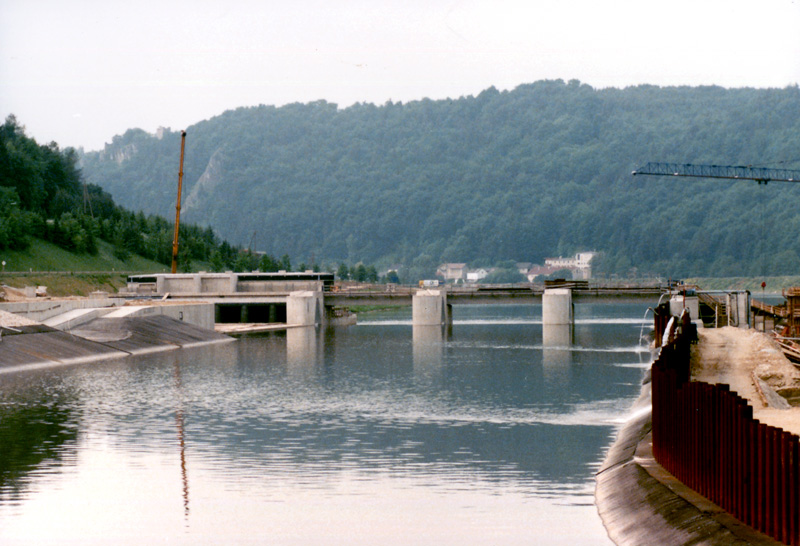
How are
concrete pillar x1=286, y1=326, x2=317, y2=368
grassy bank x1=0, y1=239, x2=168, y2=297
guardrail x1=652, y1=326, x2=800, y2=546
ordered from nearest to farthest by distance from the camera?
guardrail x1=652, y1=326, x2=800, y2=546, concrete pillar x1=286, y1=326, x2=317, y2=368, grassy bank x1=0, y1=239, x2=168, y2=297

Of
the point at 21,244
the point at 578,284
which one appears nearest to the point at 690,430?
the point at 578,284

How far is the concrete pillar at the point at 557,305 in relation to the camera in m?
140

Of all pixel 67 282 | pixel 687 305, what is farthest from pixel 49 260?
pixel 687 305

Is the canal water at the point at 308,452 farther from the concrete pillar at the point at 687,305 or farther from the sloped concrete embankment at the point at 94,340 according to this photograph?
the concrete pillar at the point at 687,305

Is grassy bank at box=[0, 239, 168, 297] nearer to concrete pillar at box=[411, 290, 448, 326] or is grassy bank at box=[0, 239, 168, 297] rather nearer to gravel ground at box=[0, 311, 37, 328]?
concrete pillar at box=[411, 290, 448, 326]

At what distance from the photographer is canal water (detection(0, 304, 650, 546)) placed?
26.8m

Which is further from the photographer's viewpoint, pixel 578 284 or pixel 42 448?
pixel 578 284

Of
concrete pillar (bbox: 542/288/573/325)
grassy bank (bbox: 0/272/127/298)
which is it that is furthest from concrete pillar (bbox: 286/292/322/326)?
grassy bank (bbox: 0/272/127/298)

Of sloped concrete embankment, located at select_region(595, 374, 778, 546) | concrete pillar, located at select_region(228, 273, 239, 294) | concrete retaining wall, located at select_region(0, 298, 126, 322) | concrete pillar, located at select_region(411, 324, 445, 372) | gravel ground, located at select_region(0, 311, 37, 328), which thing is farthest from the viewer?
concrete pillar, located at select_region(228, 273, 239, 294)

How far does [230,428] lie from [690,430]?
26.5m

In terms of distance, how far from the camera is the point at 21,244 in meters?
178

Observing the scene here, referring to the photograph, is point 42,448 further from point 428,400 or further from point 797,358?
point 797,358

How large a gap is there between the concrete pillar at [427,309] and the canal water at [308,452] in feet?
202

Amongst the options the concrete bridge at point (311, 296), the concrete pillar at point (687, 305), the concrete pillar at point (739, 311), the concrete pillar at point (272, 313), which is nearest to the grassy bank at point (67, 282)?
the concrete bridge at point (311, 296)
